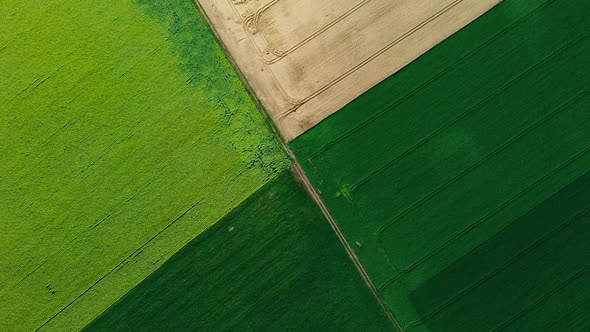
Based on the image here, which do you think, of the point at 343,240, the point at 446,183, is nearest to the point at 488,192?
the point at 446,183

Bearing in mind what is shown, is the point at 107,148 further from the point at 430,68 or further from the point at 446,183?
the point at 446,183

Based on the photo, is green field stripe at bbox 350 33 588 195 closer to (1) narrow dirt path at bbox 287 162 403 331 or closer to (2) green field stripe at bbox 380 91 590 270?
(1) narrow dirt path at bbox 287 162 403 331

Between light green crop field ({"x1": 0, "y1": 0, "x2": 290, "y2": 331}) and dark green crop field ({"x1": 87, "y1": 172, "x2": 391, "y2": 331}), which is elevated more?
light green crop field ({"x1": 0, "y1": 0, "x2": 290, "y2": 331})

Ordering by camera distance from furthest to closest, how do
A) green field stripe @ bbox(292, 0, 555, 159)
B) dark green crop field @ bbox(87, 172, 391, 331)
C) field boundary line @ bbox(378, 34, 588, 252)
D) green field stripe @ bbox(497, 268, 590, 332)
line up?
green field stripe @ bbox(292, 0, 555, 159)
field boundary line @ bbox(378, 34, 588, 252)
dark green crop field @ bbox(87, 172, 391, 331)
green field stripe @ bbox(497, 268, 590, 332)

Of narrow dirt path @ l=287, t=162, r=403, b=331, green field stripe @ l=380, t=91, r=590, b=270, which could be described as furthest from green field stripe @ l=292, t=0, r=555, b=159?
green field stripe @ l=380, t=91, r=590, b=270

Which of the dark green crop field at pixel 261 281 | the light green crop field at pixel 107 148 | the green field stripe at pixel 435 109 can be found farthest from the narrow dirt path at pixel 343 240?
the green field stripe at pixel 435 109

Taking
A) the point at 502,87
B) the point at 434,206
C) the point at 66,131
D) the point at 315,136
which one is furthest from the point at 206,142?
the point at 502,87

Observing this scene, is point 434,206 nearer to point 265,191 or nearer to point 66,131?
point 265,191

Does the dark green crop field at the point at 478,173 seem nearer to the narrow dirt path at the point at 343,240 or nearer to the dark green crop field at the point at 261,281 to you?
the narrow dirt path at the point at 343,240
